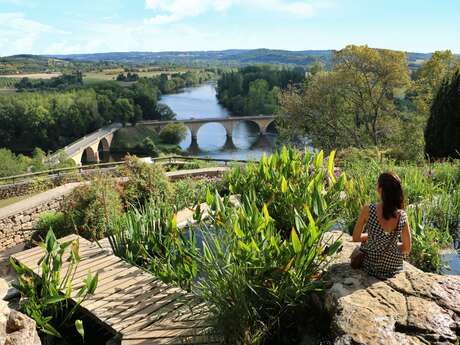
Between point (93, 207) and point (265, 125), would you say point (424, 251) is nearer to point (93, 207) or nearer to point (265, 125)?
point (93, 207)

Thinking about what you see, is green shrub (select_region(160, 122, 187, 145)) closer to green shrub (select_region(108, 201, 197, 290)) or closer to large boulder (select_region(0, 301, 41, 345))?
green shrub (select_region(108, 201, 197, 290))

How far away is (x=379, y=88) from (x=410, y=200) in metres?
17.8

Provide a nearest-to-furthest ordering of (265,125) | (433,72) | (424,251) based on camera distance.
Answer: (424,251) < (433,72) < (265,125)

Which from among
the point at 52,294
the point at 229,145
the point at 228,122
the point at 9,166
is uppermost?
the point at 52,294

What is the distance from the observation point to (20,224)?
9164 millimetres

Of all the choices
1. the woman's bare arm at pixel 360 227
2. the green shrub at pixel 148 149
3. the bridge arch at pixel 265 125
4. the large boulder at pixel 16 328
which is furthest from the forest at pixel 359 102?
the bridge arch at pixel 265 125

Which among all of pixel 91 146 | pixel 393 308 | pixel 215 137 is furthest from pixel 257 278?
pixel 215 137

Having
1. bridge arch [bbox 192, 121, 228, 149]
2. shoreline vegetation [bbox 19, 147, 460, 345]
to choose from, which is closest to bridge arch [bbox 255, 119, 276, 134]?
bridge arch [bbox 192, 121, 228, 149]

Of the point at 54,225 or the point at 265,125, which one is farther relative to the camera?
the point at 265,125

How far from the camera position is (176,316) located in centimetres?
334

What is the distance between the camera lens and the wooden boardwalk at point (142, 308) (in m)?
3.08

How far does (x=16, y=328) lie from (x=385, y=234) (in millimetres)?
2556

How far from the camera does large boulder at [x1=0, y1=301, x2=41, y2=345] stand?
2.55 m

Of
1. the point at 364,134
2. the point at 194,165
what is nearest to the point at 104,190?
the point at 194,165
